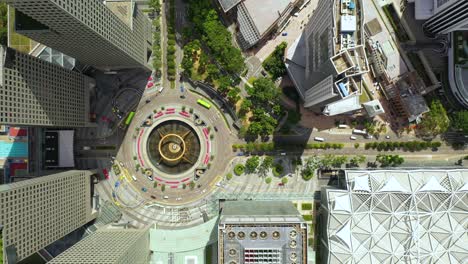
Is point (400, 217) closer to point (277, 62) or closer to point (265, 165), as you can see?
point (265, 165)

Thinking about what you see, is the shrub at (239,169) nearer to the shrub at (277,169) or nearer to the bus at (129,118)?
the shrub at (277,169)

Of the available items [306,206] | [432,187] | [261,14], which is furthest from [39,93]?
[432,187]

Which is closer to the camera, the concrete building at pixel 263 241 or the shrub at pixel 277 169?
the concrete building at pixel 263 241

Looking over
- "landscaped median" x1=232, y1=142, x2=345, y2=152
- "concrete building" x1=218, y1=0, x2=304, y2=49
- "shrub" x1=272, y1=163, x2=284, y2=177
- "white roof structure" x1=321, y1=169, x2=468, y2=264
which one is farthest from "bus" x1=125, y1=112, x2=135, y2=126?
"white roof structure" x1=321, y1=169, x2=468, y2=264

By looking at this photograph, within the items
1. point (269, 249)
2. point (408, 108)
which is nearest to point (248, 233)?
point (269, 249)

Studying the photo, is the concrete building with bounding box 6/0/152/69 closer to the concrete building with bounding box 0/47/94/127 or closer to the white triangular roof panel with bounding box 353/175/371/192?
the concrete building with bounding box 0/47/94/127

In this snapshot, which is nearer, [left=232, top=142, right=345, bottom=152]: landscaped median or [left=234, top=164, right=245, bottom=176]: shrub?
[left=232, top=142, right=345, bottom=152]: landscaped median

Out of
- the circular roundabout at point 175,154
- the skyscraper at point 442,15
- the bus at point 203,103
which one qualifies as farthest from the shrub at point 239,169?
the skyscraper at point 442,15
